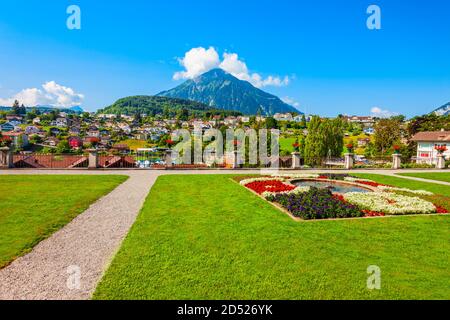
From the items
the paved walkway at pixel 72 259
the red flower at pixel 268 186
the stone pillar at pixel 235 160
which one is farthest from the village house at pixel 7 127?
the paved walkway at pixel 72 259

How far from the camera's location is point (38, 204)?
32.5 feet

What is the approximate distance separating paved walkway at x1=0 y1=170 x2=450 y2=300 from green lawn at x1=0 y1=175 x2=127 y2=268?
1.07 ft

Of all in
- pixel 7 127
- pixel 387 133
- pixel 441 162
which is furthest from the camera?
pixel 7 127

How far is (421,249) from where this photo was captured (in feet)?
21.2

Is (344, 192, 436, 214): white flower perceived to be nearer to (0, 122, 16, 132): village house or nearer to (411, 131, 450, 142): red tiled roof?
(411, 131, 450, 142): red tiled roof

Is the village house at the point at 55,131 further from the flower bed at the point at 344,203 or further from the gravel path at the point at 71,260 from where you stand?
the gravel path at the point at 71,260

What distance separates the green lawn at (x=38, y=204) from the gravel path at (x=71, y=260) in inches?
12.6

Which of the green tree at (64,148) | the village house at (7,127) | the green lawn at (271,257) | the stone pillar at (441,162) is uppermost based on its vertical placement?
the village house at (7,127)

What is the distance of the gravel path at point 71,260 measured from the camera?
14.9ft

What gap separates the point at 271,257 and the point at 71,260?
153 inches

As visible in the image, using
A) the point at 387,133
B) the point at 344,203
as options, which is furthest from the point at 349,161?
the point at 387,133

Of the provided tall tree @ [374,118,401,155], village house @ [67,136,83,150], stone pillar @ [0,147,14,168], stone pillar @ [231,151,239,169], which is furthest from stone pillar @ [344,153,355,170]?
tall tree @ [374,118,401,155]

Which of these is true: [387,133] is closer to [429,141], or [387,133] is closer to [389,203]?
[429,141]

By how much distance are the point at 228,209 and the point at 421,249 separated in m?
5.36
